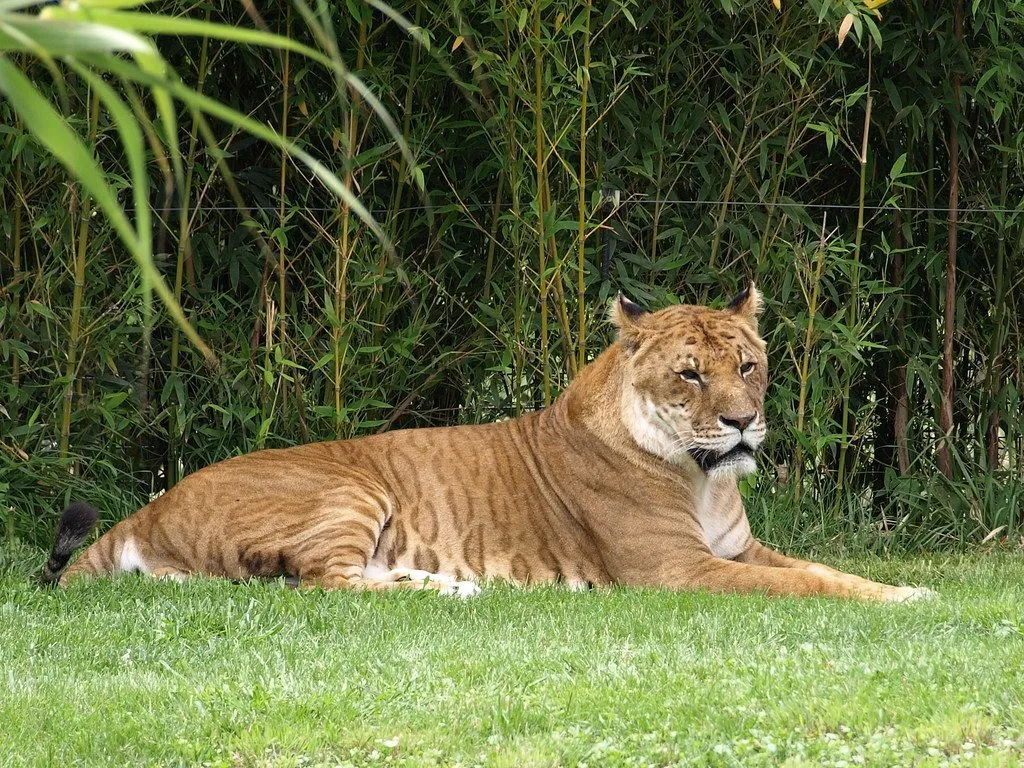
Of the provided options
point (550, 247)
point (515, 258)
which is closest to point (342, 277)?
point (515, 258)

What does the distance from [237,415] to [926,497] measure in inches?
149

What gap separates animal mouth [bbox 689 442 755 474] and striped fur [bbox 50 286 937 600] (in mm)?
12

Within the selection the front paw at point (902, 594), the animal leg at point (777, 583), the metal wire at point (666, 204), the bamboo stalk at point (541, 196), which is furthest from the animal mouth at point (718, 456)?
the metal wire at point (666, 204)

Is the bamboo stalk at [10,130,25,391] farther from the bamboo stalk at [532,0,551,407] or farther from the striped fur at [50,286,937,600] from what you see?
the bamboo stalk at [532,0,551,407]

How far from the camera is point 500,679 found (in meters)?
3.84

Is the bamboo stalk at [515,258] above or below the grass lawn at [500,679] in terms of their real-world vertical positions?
above

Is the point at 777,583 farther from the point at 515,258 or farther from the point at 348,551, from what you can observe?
the point at 515,258

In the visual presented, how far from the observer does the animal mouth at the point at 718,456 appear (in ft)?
18.9

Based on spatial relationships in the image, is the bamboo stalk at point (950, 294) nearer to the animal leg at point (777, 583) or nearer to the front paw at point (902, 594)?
the animal leg at point (777, 583)

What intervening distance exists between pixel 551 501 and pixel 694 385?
0.88 m

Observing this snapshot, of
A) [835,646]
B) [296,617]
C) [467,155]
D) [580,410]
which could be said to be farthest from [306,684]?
[467,155]

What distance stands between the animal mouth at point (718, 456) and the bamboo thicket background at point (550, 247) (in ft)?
4.27

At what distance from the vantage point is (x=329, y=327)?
7.14 meters

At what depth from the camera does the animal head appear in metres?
5.74
